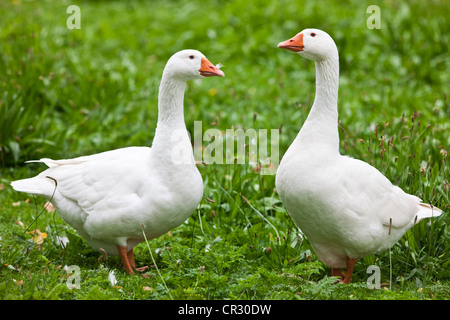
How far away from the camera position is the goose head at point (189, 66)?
404 centimetres

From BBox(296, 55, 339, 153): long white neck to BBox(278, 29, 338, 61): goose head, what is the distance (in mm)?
45

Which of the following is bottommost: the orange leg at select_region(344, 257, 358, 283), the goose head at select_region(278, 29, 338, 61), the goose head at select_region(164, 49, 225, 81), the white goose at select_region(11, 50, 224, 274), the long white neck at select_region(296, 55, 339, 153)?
the orange leg at select_region(344, 257, 358, 283)

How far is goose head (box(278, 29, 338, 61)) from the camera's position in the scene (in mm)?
3846

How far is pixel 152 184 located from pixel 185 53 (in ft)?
3.02

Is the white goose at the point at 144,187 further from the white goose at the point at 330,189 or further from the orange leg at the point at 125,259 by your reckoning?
the white goose at the point at 330,189

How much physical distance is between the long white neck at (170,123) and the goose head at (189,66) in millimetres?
57

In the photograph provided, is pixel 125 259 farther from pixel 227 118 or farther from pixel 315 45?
pixel 227 118

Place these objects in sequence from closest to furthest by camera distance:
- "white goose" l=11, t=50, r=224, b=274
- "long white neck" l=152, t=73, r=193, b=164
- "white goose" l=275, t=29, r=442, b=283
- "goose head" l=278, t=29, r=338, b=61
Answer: "white goose" l=275, t=29, r=442, b=283, "goose head" l=278, t=29, r=338, b=61, "white goose" l=11, t=50, r=224, b=274, "long white neck" l=152, t=73, r=193, b=164

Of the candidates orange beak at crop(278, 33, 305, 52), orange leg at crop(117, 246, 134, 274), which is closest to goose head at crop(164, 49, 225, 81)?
orange beak at crop(278, 33, 305, 52)

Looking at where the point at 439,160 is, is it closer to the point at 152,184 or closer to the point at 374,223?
the point at 374,223

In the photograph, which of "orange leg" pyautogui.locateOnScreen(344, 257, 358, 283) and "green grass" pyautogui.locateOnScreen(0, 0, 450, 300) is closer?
"green grass" pyautogui.locateOnScreen(0, 0, 450, 300)

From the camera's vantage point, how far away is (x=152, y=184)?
157 inches

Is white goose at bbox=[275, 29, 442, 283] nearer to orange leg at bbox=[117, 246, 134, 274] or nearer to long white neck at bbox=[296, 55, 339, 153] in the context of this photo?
long white neck at bbox=[296, 55, 339, 153]

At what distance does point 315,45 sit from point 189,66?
86cm
